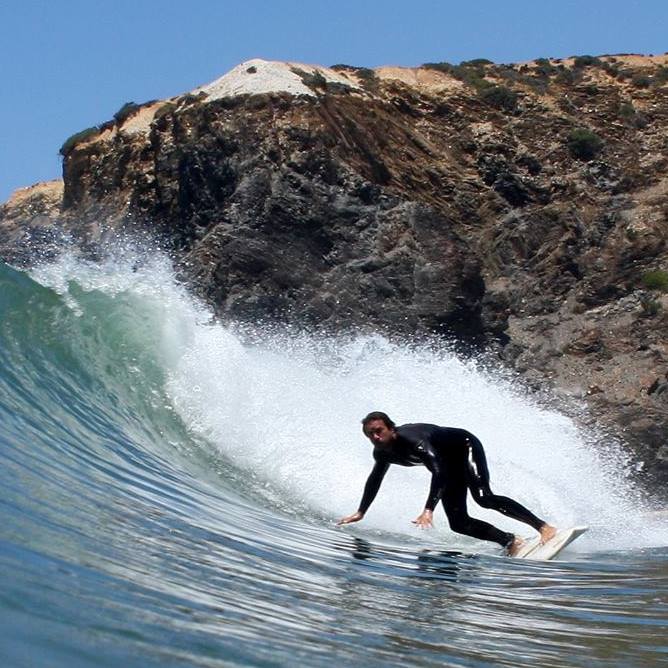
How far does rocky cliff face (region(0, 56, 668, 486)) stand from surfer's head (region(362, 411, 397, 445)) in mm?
12261

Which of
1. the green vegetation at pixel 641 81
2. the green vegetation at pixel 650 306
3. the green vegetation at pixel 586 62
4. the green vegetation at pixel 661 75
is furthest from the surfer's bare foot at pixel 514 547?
the green vegetation at pixel 586 62

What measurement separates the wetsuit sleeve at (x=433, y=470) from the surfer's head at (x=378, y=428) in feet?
0.85

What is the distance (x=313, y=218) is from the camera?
24.9 metres

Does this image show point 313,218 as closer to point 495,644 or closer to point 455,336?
point 455,336

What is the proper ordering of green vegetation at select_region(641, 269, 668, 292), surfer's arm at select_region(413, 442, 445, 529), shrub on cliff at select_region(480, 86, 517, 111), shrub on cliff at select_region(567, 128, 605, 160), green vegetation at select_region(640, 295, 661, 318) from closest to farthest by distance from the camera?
1. surfer's arm at select_region(413, 442, 445, 529)
2. green vegetation at select_region(640, 295, 661, 318)
3. green vegetation at select_region(641, 269, 668, 292)
4. shrub on cliff at select_region(567, 128, 605, 160)
5. shrub on cliff at select_region(480, 86, 517, 111)

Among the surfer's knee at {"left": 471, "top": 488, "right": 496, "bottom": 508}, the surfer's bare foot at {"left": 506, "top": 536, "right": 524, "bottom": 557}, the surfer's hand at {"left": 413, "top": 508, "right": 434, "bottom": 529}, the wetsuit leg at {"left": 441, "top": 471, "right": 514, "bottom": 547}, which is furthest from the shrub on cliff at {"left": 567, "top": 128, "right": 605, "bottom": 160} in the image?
→ the surfer's hand at {"left": 413, "top": 508, "right": 434, "bottom": 529}

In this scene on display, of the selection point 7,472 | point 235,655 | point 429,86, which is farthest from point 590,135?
point 235,655

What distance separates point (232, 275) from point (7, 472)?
18276 millimetres

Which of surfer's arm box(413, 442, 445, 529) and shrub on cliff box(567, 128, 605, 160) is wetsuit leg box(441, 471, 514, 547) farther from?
shrub on cliff box(567, 128, 605, 160)

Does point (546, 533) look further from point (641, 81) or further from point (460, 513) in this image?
point (641, 81)

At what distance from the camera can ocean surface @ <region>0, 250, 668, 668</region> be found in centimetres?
342

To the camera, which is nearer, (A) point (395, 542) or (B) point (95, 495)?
(B) point (95, 495)

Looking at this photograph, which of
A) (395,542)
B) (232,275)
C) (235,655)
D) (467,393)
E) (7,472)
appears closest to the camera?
(235,655)

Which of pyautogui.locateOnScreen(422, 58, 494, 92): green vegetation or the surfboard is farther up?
pyautogui.locateOnScreen(422, 58, 494, 92): green vegetation
